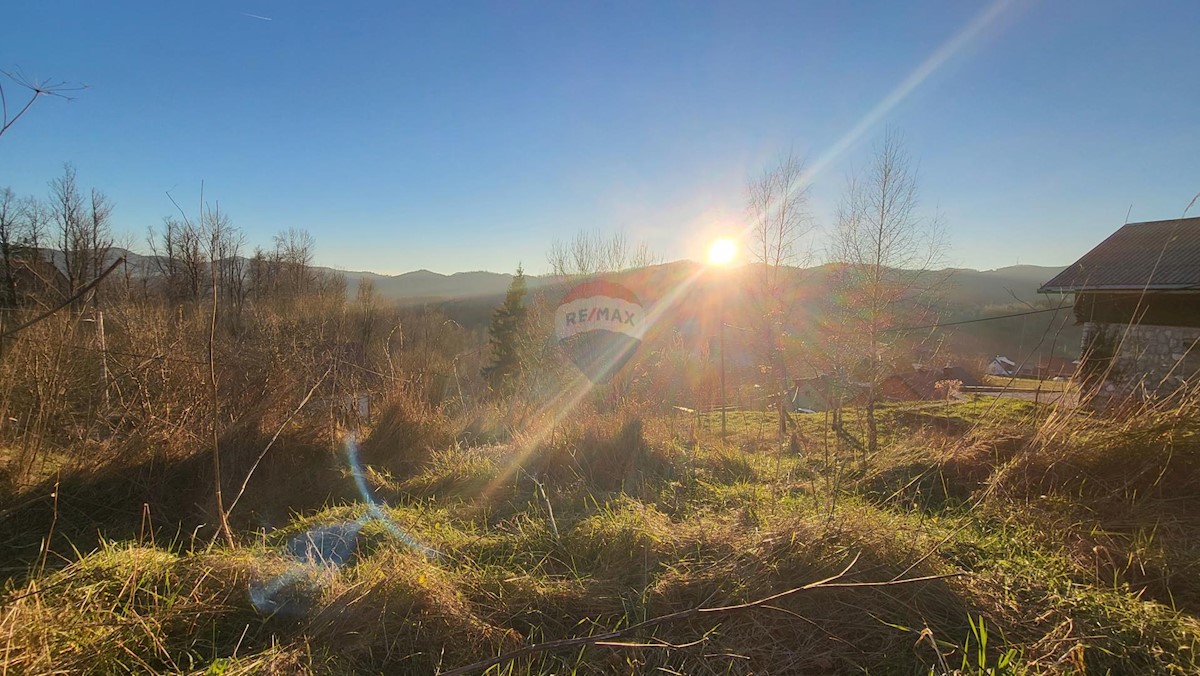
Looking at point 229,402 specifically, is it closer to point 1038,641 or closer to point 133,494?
point 133,494

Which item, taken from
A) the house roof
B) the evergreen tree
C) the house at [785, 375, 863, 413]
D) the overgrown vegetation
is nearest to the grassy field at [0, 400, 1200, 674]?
the overgrown vegetation

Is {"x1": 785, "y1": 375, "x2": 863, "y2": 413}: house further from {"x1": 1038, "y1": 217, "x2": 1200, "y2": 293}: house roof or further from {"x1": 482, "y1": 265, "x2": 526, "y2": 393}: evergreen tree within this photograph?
{"x1": 482, "y1": 265, "x2": 526, "y2": 393}: evergreen tree

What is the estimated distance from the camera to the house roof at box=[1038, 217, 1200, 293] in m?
10.5

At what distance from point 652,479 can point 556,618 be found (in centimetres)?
219

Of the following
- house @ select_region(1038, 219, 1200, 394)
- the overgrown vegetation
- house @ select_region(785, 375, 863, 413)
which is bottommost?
house @ select_region(785, 375, 863, 413)

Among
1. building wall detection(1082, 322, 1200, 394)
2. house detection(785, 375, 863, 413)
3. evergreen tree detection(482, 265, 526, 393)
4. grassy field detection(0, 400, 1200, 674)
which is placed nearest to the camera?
grassy field detection(0, 400, 1200, 674)

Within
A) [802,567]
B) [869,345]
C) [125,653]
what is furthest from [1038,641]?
[869,345]

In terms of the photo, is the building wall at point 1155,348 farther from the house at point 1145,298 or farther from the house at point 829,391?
the house at point 829,391

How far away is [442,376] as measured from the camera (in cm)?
813

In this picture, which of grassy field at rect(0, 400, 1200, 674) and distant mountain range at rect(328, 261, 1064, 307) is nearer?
grassy field at rect(0, 400, 1200, 674)

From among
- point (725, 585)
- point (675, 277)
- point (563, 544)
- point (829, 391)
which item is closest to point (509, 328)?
point (675, 277)

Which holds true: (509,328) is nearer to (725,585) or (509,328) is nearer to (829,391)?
(829,391)

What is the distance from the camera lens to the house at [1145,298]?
34.6ft

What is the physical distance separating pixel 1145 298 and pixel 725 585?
53.6 feet
